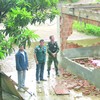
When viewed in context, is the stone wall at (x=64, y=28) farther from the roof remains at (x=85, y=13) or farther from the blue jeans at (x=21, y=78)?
the blue jeans at (x=21, y=78)

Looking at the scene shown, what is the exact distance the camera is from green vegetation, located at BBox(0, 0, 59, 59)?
563cm

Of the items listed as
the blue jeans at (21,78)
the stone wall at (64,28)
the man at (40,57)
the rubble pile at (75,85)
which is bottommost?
the rubble pile at (75,85)

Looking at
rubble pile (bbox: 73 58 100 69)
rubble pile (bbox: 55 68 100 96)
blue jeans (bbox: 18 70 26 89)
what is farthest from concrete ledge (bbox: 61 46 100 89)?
blue jeans (bbox: 18 70 26 89)

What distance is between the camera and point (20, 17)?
223 inches

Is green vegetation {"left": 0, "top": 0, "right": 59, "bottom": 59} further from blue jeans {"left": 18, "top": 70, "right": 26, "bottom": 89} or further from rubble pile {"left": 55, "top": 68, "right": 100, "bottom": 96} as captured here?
rubble pile {"left": 55, "top": 68, "right": 100, "bottom": 96}

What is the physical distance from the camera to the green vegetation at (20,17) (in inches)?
222

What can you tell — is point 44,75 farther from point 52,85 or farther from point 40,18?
point 40,18

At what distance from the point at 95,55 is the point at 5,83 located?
692 cm

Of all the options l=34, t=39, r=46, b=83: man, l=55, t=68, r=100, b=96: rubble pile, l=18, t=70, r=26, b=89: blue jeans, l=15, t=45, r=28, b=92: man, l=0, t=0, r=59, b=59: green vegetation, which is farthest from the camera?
l=34, t=39, r=46, b=83: man

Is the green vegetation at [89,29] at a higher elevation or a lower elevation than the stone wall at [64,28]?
lower

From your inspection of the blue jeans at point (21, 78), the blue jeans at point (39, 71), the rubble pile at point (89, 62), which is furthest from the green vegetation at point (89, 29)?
the blue jeans at point (21, 78)

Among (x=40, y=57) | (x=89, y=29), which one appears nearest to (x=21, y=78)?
(x=40, y=57)

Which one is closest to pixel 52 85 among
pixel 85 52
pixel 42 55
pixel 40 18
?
pixel 42 55

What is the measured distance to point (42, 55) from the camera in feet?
37.3
